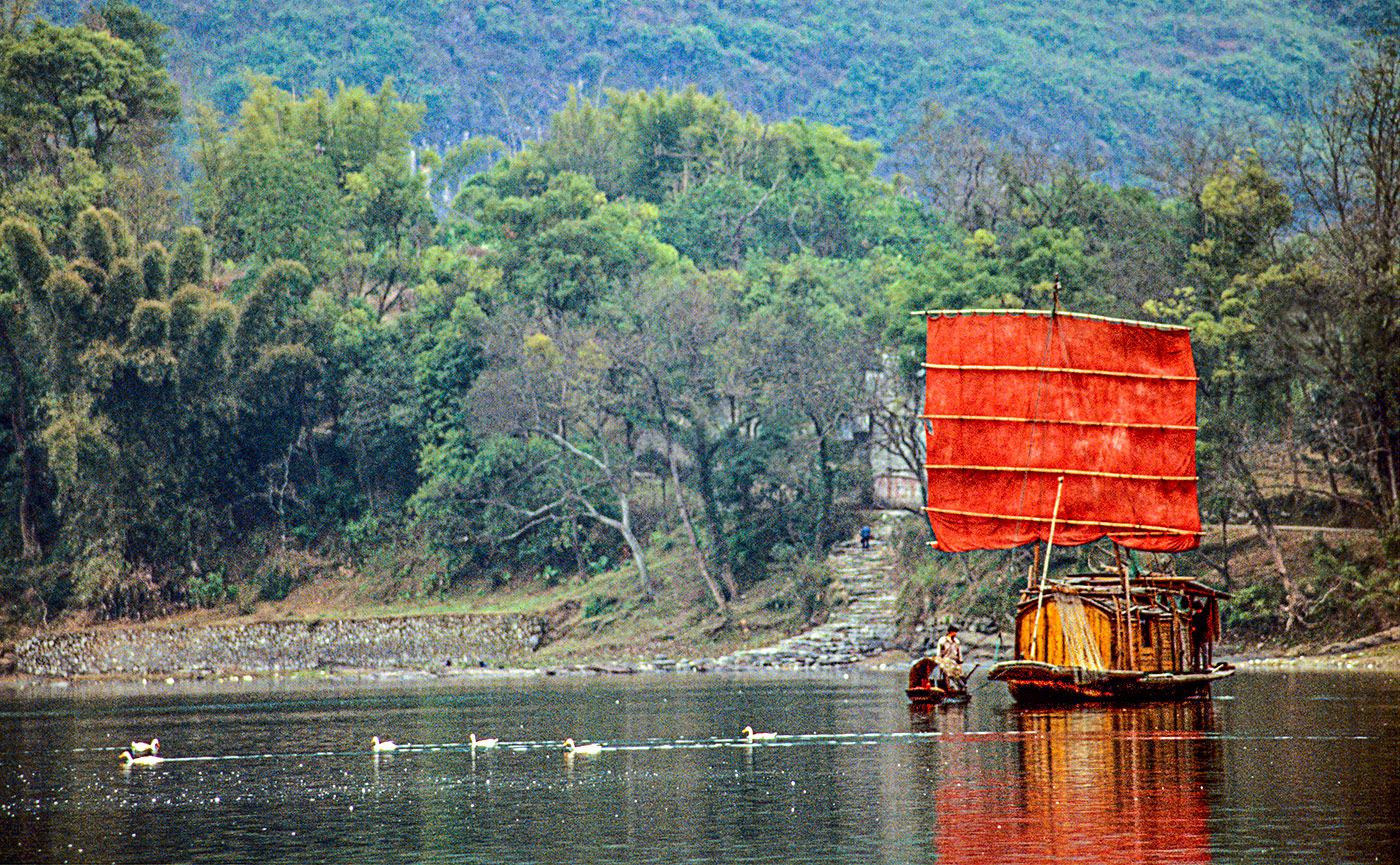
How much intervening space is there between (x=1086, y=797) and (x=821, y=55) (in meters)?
131

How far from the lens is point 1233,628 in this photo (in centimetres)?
3797

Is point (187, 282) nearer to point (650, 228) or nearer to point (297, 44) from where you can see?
point (650, 228)

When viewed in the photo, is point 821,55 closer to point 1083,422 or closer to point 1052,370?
point 1052,370

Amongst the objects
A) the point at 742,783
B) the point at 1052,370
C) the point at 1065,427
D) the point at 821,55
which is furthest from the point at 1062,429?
the point at 821,55

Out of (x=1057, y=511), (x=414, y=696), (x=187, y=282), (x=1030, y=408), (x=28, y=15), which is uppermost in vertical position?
(x=28, y=15)

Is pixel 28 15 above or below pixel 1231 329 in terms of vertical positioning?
above

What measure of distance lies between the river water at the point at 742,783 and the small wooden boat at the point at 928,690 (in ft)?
2.32

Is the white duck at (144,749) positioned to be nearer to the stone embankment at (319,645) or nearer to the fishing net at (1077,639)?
the fishing net at (1077,639)

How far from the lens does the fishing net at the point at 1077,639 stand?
28.0 meters

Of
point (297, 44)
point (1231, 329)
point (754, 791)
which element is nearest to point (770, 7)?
point (297, 44)

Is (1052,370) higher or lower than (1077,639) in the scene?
higher

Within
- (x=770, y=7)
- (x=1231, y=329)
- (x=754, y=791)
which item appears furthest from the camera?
(x=770, y=7)

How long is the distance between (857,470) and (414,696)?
17.0 m

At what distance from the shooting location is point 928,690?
2891 centimetres
